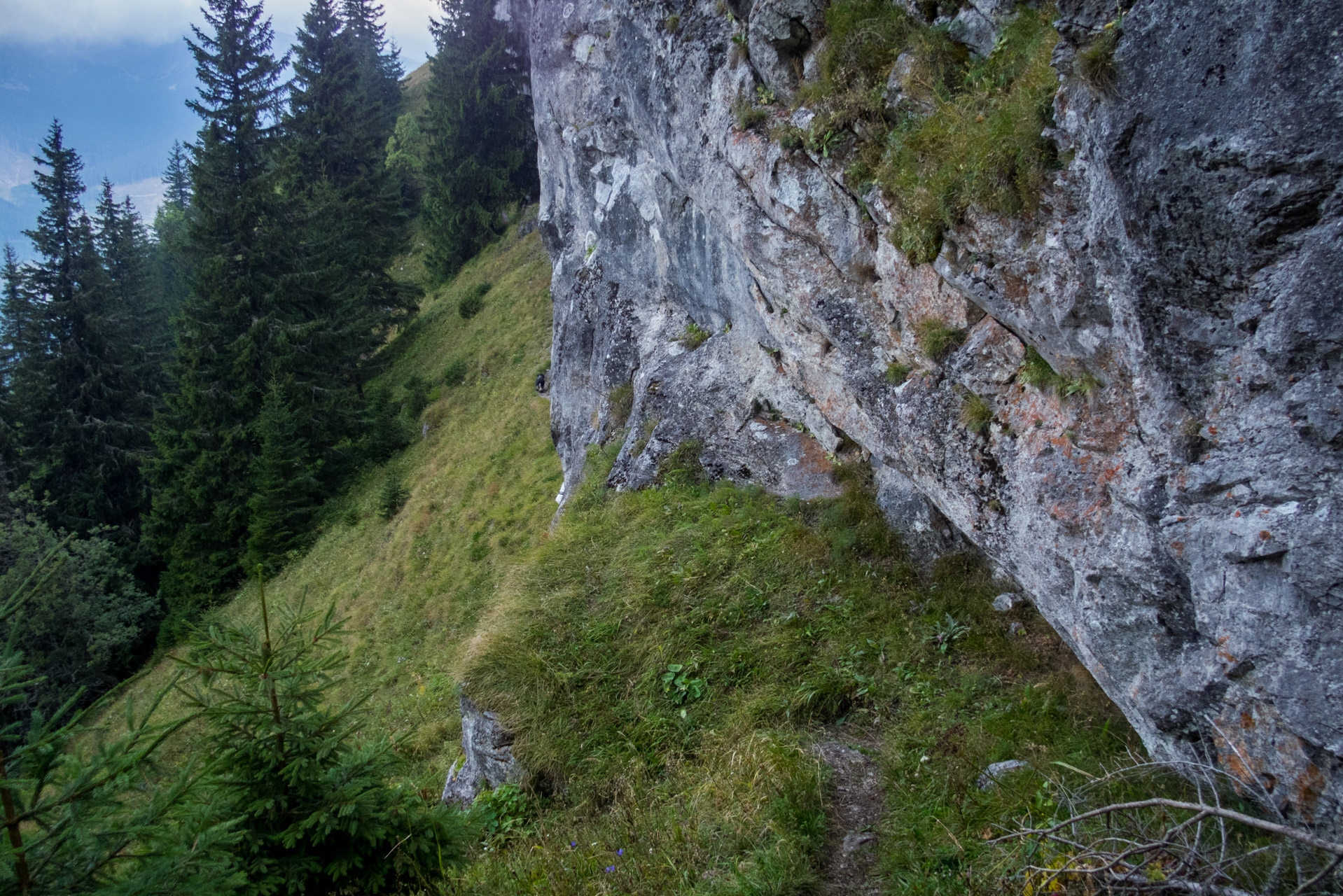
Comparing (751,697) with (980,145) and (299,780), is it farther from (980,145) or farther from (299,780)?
(980,145)

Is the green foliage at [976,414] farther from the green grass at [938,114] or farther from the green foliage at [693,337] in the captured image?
the green foliage at [693,337]

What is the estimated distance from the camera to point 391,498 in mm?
20062

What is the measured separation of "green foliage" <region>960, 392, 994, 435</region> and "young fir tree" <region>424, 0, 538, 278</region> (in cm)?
2763

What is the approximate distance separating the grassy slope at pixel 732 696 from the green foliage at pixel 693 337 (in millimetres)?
2593

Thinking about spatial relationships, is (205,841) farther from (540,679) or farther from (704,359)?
(704,359)

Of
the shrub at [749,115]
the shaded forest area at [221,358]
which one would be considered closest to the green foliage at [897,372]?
the shrub at [749,115]

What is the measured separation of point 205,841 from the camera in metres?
3.13

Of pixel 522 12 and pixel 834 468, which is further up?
pixel 522 12

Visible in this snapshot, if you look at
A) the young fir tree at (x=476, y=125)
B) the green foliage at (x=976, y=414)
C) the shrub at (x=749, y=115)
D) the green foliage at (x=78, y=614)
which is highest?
the young fir tree at (x=476, y=125)

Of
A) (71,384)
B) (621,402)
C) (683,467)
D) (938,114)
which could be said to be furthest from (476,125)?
(938,114)

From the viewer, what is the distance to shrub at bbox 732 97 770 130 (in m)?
7.18

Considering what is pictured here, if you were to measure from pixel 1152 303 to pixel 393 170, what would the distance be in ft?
119

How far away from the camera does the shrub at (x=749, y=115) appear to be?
7176mm

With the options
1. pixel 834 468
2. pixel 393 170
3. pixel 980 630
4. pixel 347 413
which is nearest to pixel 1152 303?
pixel 980 630
